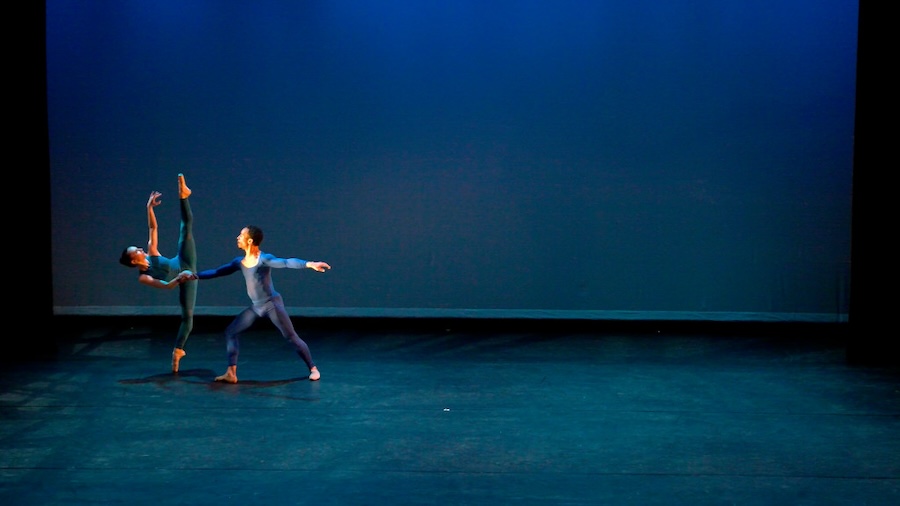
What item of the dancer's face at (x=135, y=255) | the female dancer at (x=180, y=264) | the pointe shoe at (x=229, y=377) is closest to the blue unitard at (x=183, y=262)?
the female dancer at (x=180, y=264)

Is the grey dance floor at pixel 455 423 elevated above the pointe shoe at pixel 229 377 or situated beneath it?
situated beneath

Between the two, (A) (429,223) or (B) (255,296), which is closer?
(B) (255,296)

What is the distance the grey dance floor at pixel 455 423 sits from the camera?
14.9 ft

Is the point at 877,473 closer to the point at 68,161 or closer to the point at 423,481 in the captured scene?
the point at 423,481

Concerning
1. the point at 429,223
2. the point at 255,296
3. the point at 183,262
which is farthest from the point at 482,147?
the point at 183,262

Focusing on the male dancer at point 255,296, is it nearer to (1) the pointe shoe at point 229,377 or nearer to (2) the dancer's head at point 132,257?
(1) the pointe shoe at point 229,377

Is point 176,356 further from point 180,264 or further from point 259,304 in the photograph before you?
point 259,304

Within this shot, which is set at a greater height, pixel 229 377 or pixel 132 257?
pixel 132 257

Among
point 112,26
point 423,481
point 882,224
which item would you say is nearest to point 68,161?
point 112,26

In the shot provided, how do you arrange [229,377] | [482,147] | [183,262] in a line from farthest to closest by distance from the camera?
[482,147], [183,262], [229,377]

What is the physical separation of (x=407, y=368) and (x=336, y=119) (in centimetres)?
257

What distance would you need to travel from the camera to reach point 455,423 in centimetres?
569

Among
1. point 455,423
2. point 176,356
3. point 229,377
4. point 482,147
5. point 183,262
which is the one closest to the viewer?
point 455,423

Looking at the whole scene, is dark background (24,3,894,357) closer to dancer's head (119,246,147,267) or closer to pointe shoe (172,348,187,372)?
Answer: pointe shoe (172,348,187,372)
